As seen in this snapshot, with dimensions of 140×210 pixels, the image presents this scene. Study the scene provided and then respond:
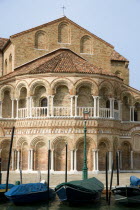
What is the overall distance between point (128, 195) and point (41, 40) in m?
20.1

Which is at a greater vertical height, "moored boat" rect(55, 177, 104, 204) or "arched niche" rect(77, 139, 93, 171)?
"arched niche" rect(77, 139, 93, 171)

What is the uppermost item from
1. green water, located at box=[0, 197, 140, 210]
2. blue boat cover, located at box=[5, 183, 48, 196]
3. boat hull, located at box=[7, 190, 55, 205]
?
blue boat cover, located at box=[5, 183, 48, 196]

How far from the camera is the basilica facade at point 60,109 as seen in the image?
3344 centimetres

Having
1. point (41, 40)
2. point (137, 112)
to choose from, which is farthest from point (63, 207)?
point (41, 40)

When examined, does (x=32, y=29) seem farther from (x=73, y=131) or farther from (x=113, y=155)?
(x=113, y=155)

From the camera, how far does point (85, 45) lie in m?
39.0

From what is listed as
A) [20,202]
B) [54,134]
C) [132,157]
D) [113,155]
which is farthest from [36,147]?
[20,202]

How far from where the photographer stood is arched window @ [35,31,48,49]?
125 feet

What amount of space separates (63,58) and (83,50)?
3.67 m

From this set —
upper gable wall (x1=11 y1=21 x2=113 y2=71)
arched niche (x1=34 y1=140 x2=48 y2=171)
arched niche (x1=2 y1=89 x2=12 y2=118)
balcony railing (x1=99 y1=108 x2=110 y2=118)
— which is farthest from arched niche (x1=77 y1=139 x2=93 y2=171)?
upper gable wall (x1=11 y1=21 x2=113 y2=71)

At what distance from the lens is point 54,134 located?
33375mm

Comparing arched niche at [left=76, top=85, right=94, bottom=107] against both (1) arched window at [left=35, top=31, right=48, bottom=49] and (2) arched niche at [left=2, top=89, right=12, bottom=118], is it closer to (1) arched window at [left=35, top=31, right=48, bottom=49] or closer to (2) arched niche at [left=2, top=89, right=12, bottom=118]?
(2) arched niche at [left=2, top=89, right=12, bottom=118]

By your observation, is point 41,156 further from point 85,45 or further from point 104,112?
point 85,45

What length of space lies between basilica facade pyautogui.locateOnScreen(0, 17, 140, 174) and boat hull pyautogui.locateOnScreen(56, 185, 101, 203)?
1108 cm
